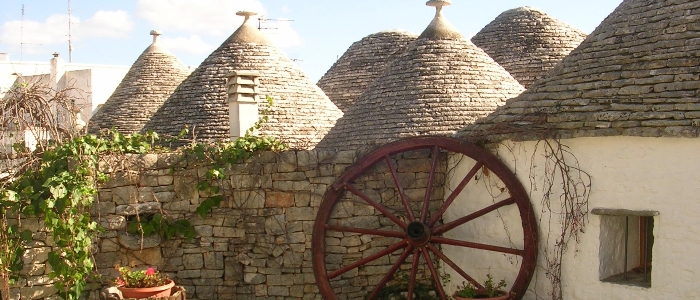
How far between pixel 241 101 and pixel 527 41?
574 centimetres

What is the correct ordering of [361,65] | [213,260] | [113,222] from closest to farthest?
[113,222] < [213,260] < [361,65]

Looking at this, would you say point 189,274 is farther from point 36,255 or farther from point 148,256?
point 36,255

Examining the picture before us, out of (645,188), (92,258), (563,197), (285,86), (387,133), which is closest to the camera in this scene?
(645,188)

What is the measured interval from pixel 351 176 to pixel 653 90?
3.01 m

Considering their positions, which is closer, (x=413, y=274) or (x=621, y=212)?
(x=621, y=212)

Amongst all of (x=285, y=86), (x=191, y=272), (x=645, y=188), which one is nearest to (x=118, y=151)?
(x=191, y=272)

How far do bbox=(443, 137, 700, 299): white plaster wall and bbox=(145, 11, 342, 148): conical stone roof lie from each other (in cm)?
562

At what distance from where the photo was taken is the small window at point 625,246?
727 cm

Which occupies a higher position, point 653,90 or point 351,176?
point 653,90

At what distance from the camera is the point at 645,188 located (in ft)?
22.6

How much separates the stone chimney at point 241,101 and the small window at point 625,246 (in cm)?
545

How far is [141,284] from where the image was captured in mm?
7504

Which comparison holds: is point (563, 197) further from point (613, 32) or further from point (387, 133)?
point (387, 133)

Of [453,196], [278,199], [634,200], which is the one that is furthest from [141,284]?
[634,200]
